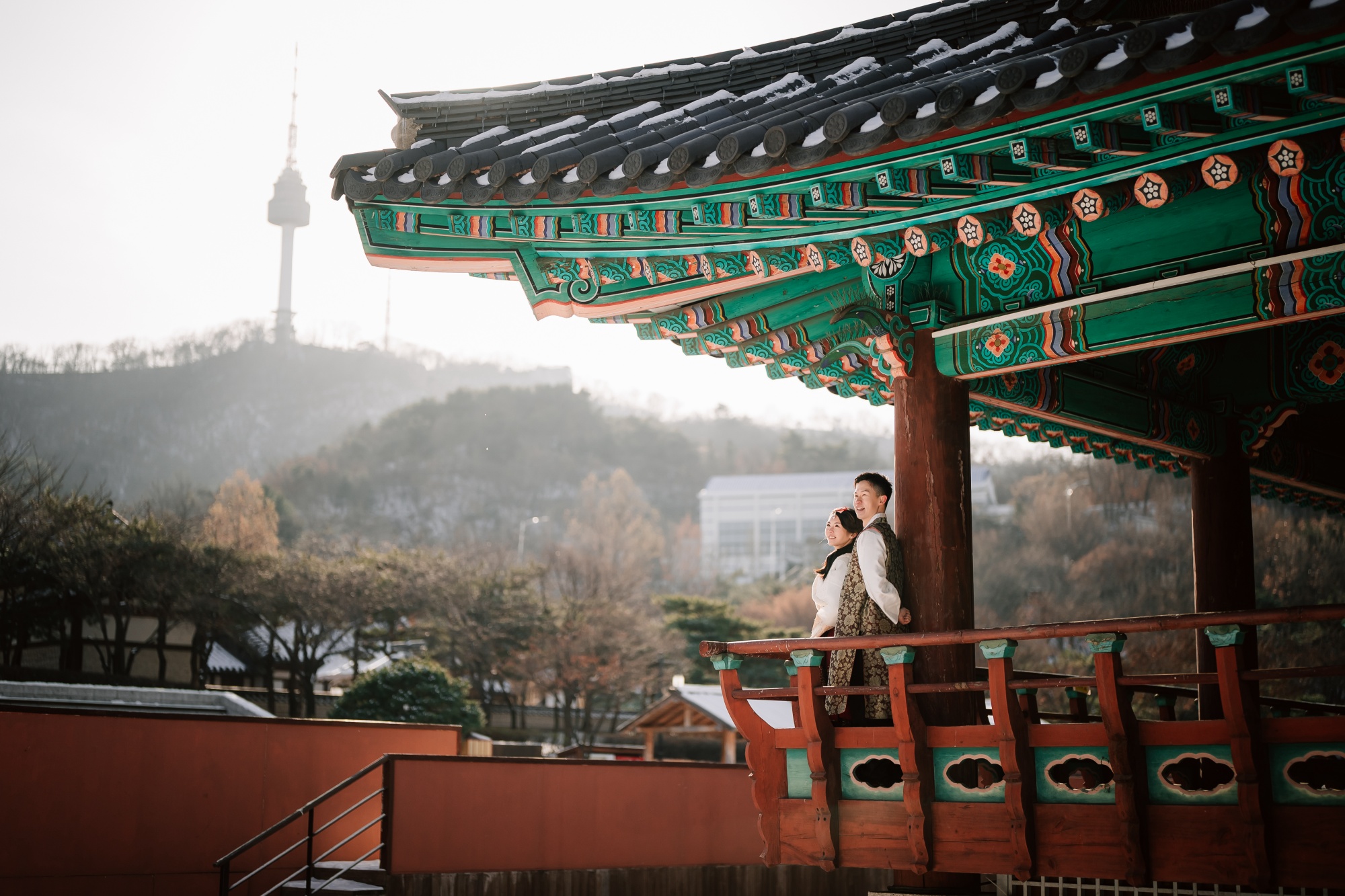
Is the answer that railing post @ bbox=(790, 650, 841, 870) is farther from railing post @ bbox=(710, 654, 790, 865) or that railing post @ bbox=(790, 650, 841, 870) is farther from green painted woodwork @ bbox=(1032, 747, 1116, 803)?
green painted woodwork @ bbox=(1032, 747, 1116, 803)

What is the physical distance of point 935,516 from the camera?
4809 millimetres

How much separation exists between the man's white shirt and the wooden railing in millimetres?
218

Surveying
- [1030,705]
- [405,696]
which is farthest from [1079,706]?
[405,696]

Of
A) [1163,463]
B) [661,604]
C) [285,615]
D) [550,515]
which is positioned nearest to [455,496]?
[550,515]

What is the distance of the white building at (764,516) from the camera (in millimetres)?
72938

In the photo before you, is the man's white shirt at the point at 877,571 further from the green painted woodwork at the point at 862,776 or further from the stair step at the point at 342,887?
the stair step at the point at 342,887

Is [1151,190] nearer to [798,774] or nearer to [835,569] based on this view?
[835,569]

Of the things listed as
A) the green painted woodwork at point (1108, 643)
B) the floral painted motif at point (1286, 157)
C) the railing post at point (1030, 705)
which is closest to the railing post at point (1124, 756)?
the green painted woodwork at point (1108, 643)

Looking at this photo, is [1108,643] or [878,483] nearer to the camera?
[1108,643]

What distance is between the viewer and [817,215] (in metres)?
4.67

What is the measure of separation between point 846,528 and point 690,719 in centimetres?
1740

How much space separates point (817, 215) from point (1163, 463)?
3535 millimetres

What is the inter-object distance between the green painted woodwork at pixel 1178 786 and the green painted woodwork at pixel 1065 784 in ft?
0.47

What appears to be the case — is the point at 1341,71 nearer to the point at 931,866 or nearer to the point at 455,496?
the point at 931,866
